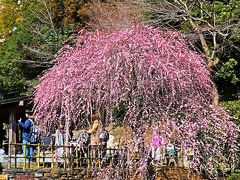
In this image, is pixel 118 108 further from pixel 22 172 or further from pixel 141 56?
pixel 22 172

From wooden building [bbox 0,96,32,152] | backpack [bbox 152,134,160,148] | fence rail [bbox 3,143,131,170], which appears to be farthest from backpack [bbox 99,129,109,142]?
wooden building [bbox 0,96,32,152]

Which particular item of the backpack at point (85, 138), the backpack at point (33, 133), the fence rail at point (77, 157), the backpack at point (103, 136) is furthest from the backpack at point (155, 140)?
the backpack at point (33, 133)

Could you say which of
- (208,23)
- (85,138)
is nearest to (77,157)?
(85,138)

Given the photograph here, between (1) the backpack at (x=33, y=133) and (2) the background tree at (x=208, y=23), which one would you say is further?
(2) the background tree at (x=208, y=23)

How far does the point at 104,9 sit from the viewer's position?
24.4 metres

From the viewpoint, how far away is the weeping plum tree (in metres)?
12.8

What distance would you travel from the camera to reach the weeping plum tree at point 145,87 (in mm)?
12750

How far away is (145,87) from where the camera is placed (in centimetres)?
1272

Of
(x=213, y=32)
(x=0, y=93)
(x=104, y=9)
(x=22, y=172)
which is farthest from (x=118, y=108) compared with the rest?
(x=0, y=93)

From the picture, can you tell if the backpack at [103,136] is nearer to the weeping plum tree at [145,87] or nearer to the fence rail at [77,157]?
the fence rail at [77,157]

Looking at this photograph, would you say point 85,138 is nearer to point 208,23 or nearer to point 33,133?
point 33,133

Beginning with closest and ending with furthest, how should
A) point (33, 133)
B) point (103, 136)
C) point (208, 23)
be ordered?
point (103, 136), point (33, 133), point (208, 23)

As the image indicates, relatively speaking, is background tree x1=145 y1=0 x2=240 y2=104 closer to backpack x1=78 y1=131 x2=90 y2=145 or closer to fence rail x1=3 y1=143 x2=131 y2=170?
backpack x1=78 y1=131 x2=90 y2=145

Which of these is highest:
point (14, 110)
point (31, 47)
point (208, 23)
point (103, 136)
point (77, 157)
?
point (31, 47)
